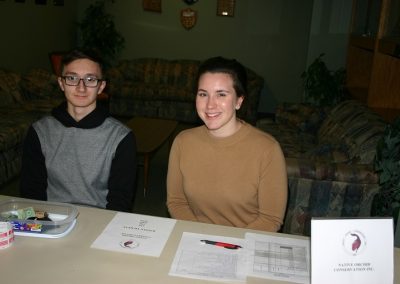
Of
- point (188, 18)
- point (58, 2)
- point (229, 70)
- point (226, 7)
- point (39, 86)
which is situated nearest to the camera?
point (229, 70)

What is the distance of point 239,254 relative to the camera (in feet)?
3.75

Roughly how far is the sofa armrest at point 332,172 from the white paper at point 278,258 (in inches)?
46.8

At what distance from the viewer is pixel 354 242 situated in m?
0.93

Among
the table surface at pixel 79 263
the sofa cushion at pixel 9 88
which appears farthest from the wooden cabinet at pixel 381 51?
the sofa cushion at pixel 9 88

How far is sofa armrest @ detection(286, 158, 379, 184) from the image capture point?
93.7 inches

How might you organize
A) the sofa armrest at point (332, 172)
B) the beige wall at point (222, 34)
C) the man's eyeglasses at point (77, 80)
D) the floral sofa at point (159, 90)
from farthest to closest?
the beige wall at point (222, 34), the floral sofa at point (159, 90), the sofa armrest at point (332, 172), the man's eyeglasses at point (77, 80)

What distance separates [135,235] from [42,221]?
29 cm

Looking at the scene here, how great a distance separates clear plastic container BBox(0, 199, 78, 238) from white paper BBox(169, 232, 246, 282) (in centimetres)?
36

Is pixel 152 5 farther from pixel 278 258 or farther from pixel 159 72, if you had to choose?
pixel 278 258

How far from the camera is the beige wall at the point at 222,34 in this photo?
253 inches

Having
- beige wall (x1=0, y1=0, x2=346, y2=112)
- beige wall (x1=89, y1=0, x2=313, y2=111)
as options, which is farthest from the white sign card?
beige wall (x1=89, y1=0, x2=313, y2=111)

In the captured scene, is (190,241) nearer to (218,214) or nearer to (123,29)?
→ (218,214)

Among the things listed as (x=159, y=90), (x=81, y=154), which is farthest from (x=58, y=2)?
(x=81, y=154)

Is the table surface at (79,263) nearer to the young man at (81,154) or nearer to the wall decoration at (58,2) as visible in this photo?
the young man at (81,154)
